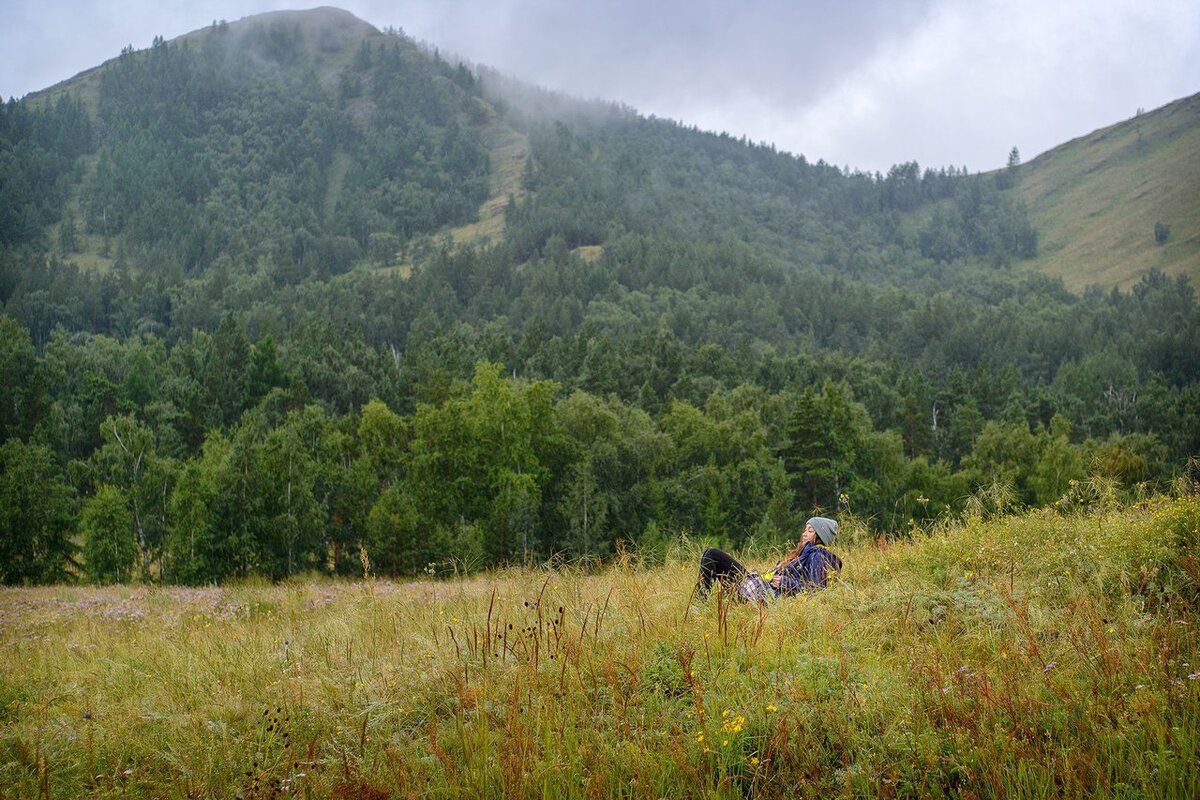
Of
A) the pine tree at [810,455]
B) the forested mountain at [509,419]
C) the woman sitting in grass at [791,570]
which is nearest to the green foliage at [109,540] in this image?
the forested mountain at [509,419]

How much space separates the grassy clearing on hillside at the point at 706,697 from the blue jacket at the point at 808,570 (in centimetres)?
25

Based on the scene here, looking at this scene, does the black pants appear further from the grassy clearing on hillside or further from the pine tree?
the pine tree

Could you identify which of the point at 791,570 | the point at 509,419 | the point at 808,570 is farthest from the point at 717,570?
the point at 509,419

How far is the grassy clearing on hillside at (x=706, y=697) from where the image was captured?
3.81m

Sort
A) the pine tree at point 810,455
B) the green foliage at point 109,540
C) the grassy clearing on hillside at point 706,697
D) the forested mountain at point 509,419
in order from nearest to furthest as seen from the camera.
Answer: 1. the grassy clearing on hillside at point 706,697
2. the green foliage at point 109,540
3. the forested mountain at point 509,419
4. the pine tree at point 810,455

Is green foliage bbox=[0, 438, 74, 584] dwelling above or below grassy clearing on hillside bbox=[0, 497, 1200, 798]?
above

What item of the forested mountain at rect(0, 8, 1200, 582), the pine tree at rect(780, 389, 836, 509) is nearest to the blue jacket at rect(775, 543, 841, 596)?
the forested mountain at rect(0, 8, 1200, 582)

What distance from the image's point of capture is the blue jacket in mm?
6977

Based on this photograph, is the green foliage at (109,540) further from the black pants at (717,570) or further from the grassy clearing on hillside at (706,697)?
the black pants at (717,570)

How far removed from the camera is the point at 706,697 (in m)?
4.48

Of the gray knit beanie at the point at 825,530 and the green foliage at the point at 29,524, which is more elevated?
the green foliage at the point at 29,524

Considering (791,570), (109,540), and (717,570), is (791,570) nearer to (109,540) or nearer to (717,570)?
(717,570)

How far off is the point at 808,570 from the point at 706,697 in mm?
3371

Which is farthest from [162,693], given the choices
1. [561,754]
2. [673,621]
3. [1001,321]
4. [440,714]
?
[1001,321]
